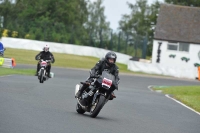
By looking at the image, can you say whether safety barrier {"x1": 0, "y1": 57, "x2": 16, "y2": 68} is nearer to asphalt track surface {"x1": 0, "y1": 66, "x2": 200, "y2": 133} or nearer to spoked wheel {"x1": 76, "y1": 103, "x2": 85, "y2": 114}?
asphalt track surface {"x1": 0, "y1": 66, "x2": 200, "y2": 133}

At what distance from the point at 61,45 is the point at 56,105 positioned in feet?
176

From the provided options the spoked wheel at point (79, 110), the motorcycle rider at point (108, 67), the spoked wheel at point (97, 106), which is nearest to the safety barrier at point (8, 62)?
the spoked wheel at point (79, 110)

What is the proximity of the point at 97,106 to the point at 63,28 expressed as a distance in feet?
197

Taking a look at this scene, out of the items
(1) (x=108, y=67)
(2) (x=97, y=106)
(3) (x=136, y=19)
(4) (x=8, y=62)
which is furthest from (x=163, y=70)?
(3) (x=136, y=19)

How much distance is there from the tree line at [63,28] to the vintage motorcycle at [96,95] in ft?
130

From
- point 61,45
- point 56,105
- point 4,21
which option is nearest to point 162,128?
point 56,105

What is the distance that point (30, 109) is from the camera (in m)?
16.3

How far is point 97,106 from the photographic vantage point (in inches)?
631

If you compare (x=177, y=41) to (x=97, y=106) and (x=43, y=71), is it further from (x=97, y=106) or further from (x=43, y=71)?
(x=97, y=106)

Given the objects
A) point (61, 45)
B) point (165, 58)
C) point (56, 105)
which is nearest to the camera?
point (56, 105)

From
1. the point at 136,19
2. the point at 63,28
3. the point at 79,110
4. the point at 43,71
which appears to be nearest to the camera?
the point at 79,110

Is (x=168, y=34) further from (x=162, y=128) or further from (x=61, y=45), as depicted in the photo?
(x=162, y=128)

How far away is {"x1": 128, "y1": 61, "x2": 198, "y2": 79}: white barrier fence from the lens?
5797 centimetres

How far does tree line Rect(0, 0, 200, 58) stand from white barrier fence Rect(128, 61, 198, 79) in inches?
323
